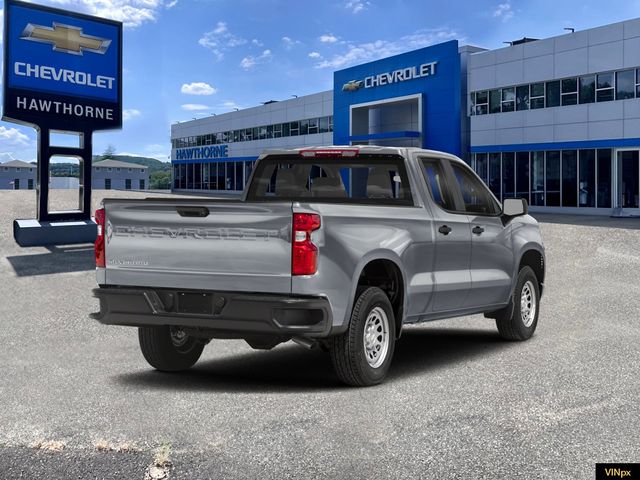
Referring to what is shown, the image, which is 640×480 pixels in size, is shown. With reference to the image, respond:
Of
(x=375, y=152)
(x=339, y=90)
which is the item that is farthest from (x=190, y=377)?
(x=339, y=90)

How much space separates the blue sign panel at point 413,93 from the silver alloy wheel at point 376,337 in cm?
3404

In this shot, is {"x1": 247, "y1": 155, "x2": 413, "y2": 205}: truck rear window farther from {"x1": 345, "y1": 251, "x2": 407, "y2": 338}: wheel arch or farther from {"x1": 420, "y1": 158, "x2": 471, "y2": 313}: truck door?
{"x1": 345, "y1": 251, "x2": 407, "y2": 338}: wheel arch

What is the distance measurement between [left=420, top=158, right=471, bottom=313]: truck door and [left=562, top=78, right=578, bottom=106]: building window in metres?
29.0

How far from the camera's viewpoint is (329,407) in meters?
5.36

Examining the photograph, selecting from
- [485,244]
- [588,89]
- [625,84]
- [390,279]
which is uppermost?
[588,89]

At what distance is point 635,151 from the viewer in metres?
31.2

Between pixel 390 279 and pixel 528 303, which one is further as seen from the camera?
pixel 528 303

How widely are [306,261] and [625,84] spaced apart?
99.4ft

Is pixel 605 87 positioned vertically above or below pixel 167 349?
above

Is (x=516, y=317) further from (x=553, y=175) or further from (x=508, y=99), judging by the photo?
(x=508, y=99)

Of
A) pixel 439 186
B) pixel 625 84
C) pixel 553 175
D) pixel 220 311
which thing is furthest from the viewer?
pixel 553 175

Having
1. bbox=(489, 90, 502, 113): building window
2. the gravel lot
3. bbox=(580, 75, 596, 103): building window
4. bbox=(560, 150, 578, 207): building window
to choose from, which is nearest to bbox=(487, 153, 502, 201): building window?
→ bbox=(489, 90, 502, 113): building window

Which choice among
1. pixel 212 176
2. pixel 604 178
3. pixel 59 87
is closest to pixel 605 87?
pixel 604 178

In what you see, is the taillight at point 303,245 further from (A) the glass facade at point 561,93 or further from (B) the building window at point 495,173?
(B) the building window at point 495,173
